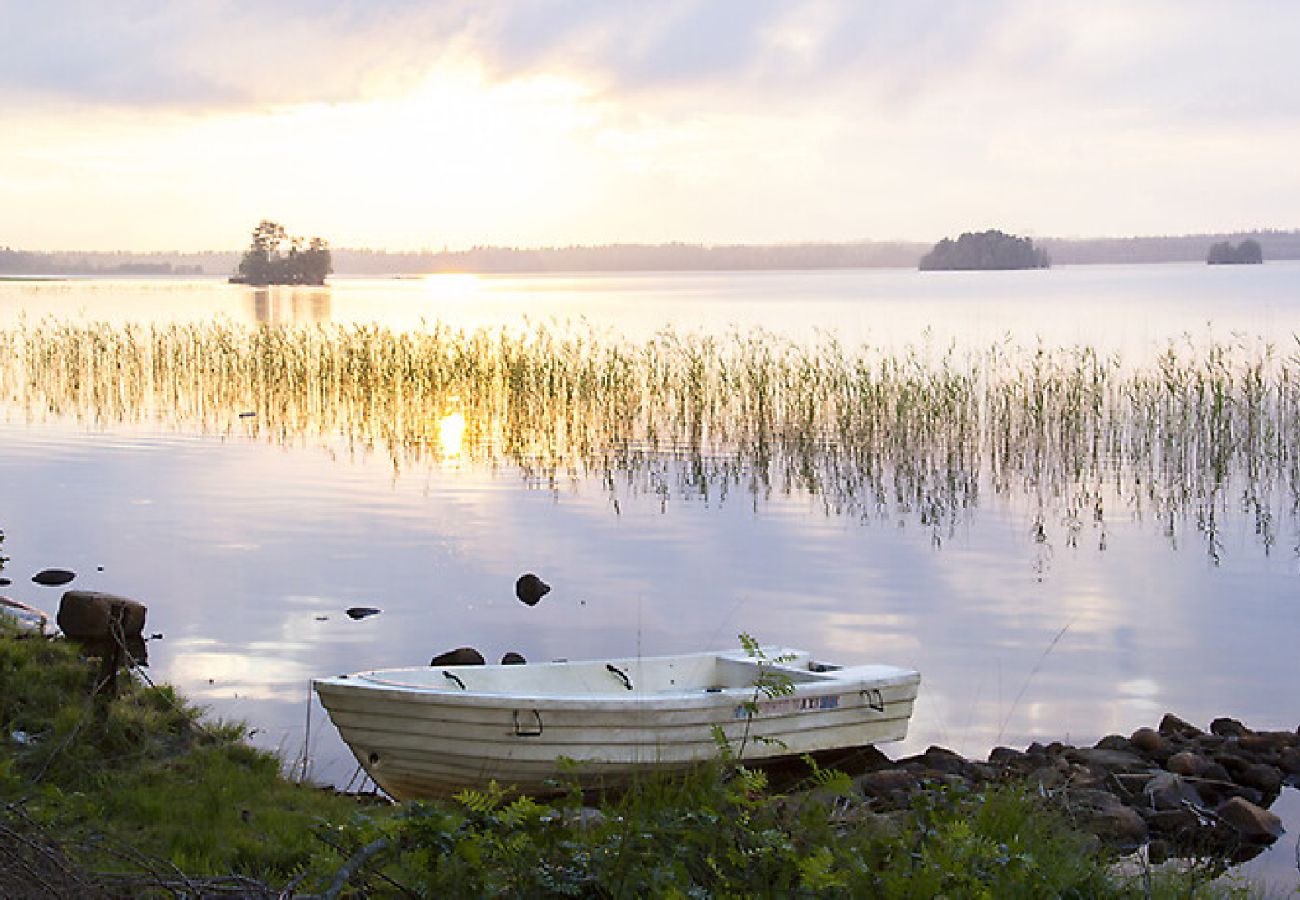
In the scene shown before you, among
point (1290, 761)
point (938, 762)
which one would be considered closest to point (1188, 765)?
point (1290, 761)

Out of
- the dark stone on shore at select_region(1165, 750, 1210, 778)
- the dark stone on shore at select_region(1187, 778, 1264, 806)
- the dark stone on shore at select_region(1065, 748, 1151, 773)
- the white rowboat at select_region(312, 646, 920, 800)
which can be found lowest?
the dark stone on shore at select_region(1187, 778, 1264, 806)

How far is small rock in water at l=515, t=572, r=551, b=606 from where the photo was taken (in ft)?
51.2

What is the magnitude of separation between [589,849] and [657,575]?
11.7 m

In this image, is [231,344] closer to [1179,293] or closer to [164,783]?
[164,783]

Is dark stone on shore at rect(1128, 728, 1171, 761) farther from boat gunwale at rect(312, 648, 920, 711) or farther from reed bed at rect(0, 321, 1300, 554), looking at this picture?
reed bed at rect(0, 321, 1300, 554)

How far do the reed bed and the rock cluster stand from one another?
8113 millimetres

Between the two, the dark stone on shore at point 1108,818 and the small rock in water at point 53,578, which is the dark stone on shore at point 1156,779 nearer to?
the dark stone on shore at point 1108,818

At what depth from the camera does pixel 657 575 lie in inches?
659

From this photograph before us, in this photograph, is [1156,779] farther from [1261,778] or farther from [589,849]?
[589,849]

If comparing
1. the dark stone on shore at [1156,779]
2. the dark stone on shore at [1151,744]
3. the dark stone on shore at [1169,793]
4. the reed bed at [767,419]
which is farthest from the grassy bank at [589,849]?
the reed bed at [767,419]

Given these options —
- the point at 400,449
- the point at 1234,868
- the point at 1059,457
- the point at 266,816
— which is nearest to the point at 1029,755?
the point at 1234,868

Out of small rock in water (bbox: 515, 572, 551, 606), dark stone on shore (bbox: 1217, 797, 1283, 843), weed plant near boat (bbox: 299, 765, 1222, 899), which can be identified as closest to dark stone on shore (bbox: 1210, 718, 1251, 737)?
dark stone on shore (bbox: 1217, 797, 1283, 843)

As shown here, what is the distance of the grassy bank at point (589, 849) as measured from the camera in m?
4.73

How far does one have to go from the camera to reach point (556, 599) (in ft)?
51.1
